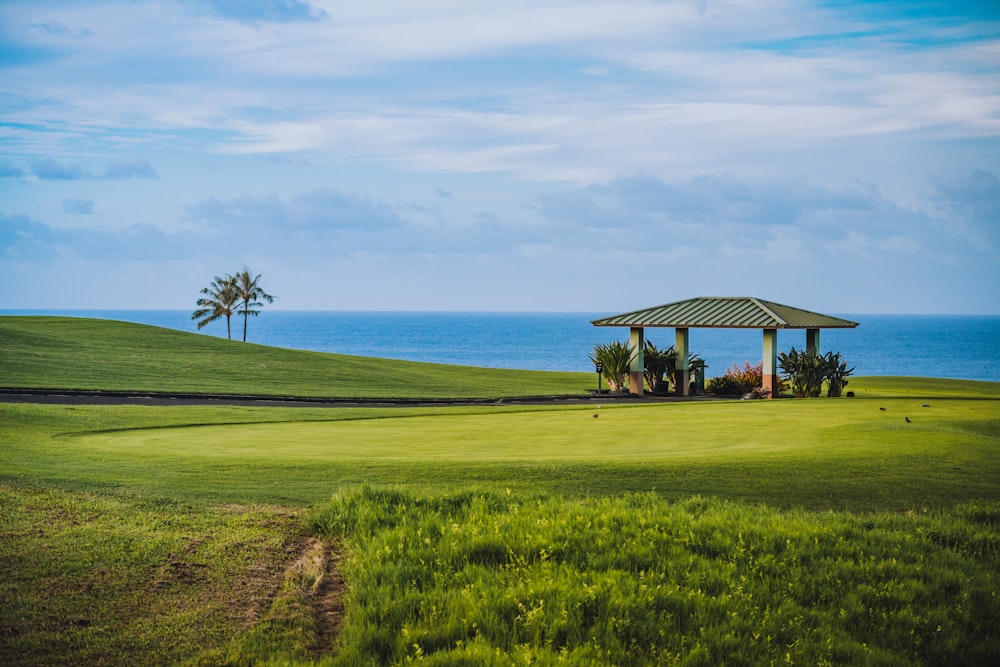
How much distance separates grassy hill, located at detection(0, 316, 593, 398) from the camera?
Answer: 31812 mm

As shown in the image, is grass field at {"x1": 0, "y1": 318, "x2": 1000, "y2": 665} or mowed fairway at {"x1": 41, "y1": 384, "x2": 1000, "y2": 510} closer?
grass field at {"x1": 0, "y1": 318, "x2": 1000, "y2": 665}

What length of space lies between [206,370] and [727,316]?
784 inches

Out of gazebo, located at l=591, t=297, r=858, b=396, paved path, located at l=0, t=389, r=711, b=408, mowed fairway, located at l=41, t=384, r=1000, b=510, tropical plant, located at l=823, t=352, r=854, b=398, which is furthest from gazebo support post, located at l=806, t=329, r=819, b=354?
mowed fairway, located at l=41, t=384, r=1000, b=510

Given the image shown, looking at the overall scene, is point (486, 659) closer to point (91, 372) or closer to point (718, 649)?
point (718, 649)

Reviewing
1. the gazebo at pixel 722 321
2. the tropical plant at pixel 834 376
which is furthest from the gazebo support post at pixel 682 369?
the tropical plant at pixel 834 376

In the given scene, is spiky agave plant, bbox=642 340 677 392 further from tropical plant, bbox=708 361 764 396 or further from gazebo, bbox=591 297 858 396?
tropical plant, bbox=708 361 764 396

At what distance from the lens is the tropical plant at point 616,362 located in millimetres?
34438

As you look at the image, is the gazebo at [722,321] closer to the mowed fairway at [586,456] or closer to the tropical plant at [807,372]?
the tropical plant at [807,372]

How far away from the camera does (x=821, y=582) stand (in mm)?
7770

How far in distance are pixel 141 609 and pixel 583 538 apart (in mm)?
3754

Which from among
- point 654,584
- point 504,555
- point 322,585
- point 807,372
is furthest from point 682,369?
point 322,585

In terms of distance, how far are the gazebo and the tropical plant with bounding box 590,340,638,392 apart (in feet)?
0.78

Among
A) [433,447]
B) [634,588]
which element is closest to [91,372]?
[433,447]

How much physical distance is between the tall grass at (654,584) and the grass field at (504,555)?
0.08 feet
